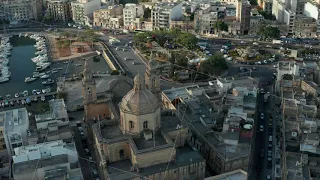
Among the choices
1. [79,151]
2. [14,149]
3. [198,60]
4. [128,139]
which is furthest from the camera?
[198,60]

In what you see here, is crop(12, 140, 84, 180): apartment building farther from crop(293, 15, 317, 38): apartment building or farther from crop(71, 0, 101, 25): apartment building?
crop(71, 0, 101, 25): apartment building

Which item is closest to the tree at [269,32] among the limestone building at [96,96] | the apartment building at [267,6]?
the apartment building at [267,6]

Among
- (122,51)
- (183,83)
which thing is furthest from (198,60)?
Answer: (122,51)

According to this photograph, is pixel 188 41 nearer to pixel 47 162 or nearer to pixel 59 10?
pixel 59 10

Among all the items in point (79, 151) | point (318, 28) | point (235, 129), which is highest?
point (318, 28)

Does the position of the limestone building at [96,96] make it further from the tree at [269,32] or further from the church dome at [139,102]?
the tree at [269,32]

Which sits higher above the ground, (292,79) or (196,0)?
(196,0)

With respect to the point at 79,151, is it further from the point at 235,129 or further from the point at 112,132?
the point at 235,129
